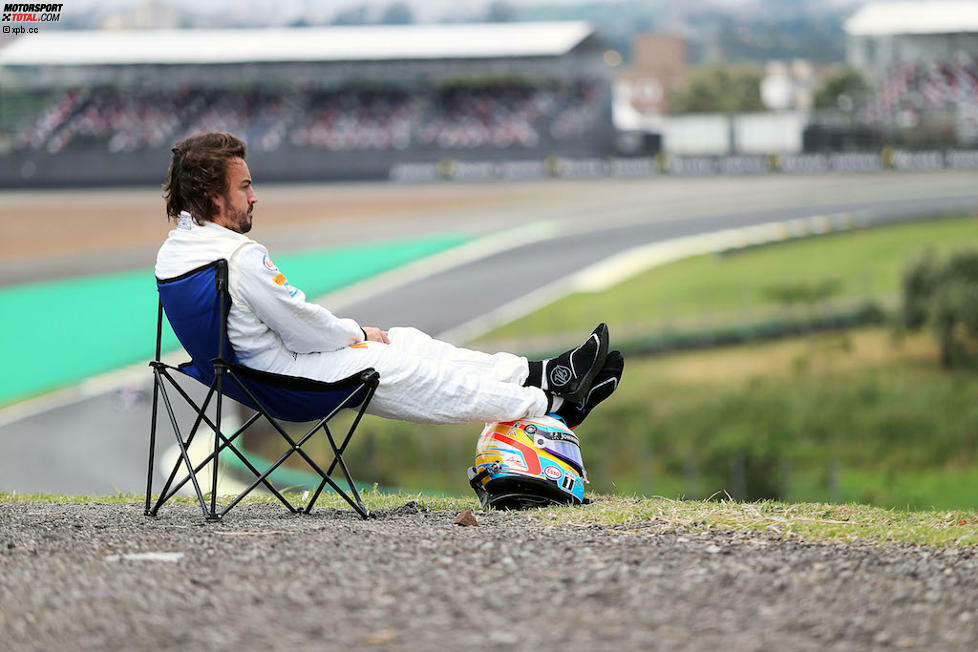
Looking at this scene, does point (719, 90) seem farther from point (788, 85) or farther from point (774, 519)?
point (774, 519)

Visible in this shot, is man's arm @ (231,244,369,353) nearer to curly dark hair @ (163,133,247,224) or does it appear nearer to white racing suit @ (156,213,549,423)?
Answer: white racing suit @ (156,213,549,423)

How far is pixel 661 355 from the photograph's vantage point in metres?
29.8

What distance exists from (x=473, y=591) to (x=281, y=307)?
186 centimetres

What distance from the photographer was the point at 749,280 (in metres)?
36.8

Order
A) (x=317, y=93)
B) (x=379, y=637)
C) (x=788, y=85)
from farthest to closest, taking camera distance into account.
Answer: (x=788, y=85)
(x=317, y=93)
(x=379, y=637)

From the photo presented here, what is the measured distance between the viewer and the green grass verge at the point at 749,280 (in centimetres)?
3256

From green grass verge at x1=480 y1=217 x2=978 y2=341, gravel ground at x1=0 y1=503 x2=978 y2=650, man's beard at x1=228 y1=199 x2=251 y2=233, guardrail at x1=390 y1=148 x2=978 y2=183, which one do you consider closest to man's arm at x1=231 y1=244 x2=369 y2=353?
man's beard at x1=228 y1=199 x2=251 y2=233

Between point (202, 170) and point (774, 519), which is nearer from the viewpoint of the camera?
point (774, 519)

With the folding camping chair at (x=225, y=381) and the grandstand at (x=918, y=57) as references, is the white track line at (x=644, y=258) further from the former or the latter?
the folding camping chair at (x=225, y=381)

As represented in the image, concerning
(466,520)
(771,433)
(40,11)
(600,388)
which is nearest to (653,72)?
(771,433)

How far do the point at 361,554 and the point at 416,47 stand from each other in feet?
169

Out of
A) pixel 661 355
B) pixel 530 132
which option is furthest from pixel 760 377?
pixel 530 132

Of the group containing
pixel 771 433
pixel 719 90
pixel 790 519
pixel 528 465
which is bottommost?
pixel 771 433

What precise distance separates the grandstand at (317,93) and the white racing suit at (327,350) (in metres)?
42.1
